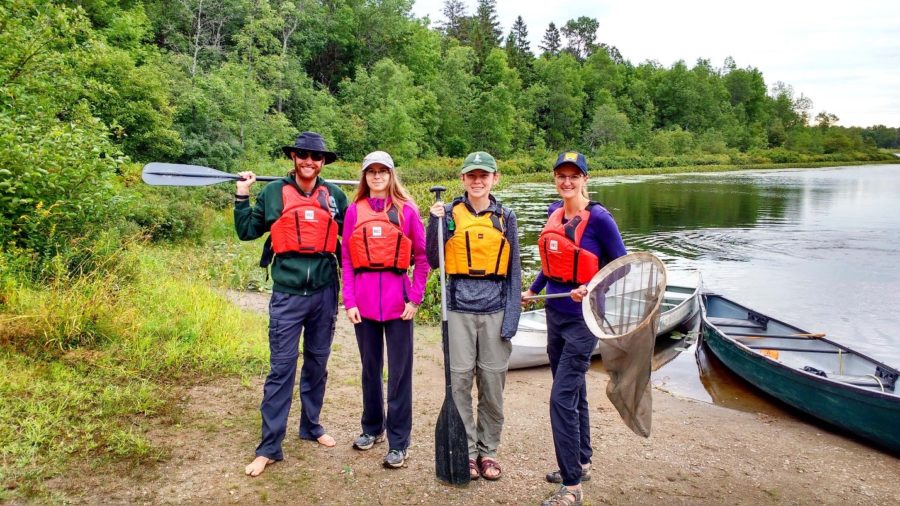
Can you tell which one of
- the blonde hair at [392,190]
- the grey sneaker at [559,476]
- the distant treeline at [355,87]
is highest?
the distant treeline at [355,87]

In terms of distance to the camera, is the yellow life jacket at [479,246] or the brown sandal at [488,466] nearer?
the yellow life jacket at [479,246]

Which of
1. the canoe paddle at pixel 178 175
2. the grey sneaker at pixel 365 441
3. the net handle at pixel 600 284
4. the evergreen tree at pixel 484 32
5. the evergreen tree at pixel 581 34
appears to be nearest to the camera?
the net handle at pixel 600 284

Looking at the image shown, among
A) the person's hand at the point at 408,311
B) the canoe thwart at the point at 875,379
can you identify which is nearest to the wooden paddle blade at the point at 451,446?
the person's hand at the point at 408,311

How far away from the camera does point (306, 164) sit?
3742 mm

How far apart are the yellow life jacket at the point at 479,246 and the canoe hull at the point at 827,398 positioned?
438 centimetres

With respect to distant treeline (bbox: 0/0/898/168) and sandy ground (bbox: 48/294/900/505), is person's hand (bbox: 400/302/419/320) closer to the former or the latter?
sandy ground (bbox: 48/294/900/505)

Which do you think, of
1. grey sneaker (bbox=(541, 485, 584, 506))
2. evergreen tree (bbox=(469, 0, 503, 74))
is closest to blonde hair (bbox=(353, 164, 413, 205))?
grey sneaker (bbox=(541, 485, 584, 506))

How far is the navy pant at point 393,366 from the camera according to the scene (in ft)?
12.2

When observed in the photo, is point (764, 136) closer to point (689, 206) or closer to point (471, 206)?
point (689, 206)

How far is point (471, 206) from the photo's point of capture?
12.0 feet

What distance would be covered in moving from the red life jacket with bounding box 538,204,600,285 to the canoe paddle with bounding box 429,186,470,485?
0.68m

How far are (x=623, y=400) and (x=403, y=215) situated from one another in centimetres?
176

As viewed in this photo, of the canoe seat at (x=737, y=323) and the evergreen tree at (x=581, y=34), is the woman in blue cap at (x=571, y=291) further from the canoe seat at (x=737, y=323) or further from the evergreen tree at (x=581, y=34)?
the evergreen tree at (x=581, y=34)

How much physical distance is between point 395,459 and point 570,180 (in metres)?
2.09
